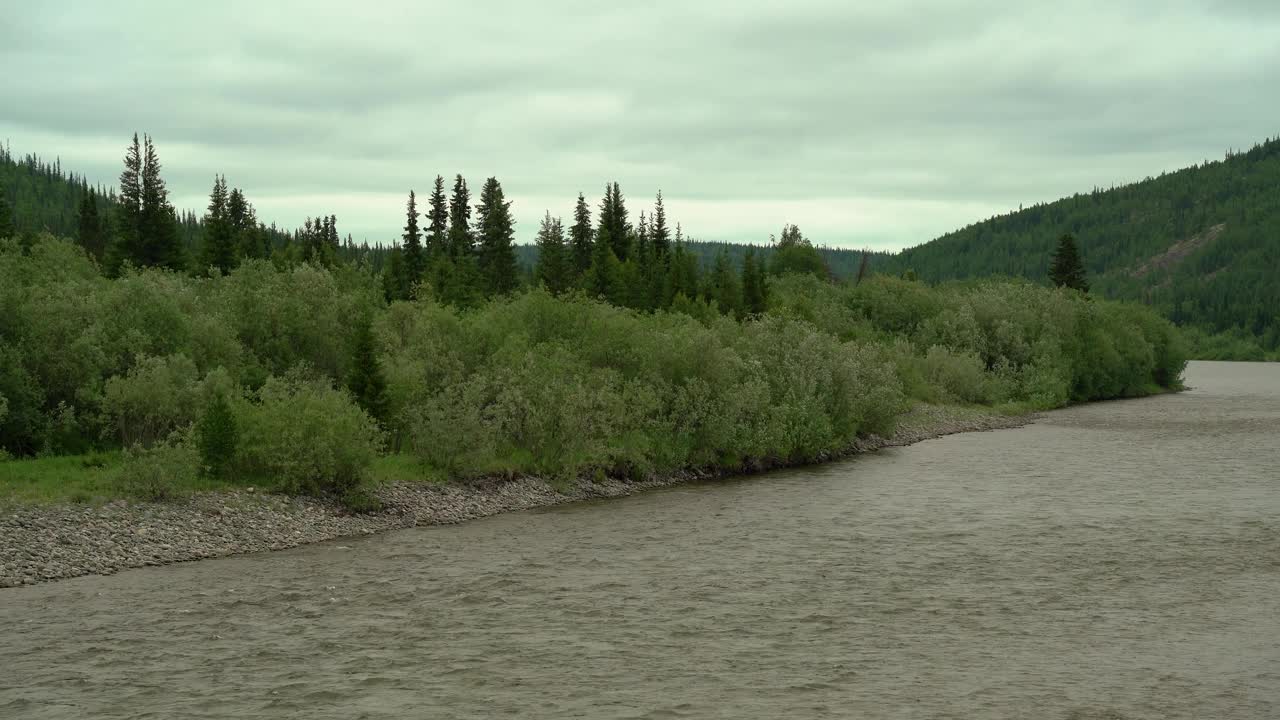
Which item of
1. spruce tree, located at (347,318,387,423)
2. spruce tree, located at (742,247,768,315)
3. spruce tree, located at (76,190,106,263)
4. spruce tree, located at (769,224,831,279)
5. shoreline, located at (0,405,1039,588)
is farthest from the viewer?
spruce tree, located at (769,224,831,279)

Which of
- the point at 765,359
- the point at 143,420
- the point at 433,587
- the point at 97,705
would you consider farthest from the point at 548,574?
the point at 765,359

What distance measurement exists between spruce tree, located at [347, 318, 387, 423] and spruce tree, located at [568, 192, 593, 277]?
78822 millimetres

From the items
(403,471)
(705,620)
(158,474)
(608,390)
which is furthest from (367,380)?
(705,620)

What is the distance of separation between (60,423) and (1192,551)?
4439cm

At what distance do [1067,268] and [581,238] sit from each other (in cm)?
6491

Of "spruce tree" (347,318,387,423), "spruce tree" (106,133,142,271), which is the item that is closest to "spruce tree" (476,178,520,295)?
"spruce tree" (106,133,142,271)

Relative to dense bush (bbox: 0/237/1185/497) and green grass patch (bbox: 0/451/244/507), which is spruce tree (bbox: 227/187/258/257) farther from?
green grass patch (bbox: 0/451/244/507)

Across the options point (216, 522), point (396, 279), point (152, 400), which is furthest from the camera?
point (396, 279)

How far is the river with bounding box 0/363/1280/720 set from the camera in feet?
77.2

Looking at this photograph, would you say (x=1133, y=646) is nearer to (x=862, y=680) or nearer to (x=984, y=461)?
(x=862, y=680)

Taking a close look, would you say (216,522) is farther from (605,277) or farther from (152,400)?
(605,277)

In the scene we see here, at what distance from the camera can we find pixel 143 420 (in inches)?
1801

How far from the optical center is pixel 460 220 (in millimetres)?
130250

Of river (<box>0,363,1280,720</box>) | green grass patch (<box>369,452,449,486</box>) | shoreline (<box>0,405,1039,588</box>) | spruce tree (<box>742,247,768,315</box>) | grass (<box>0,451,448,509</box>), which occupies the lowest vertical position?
river (<box>0,363,1280,720</box>)
